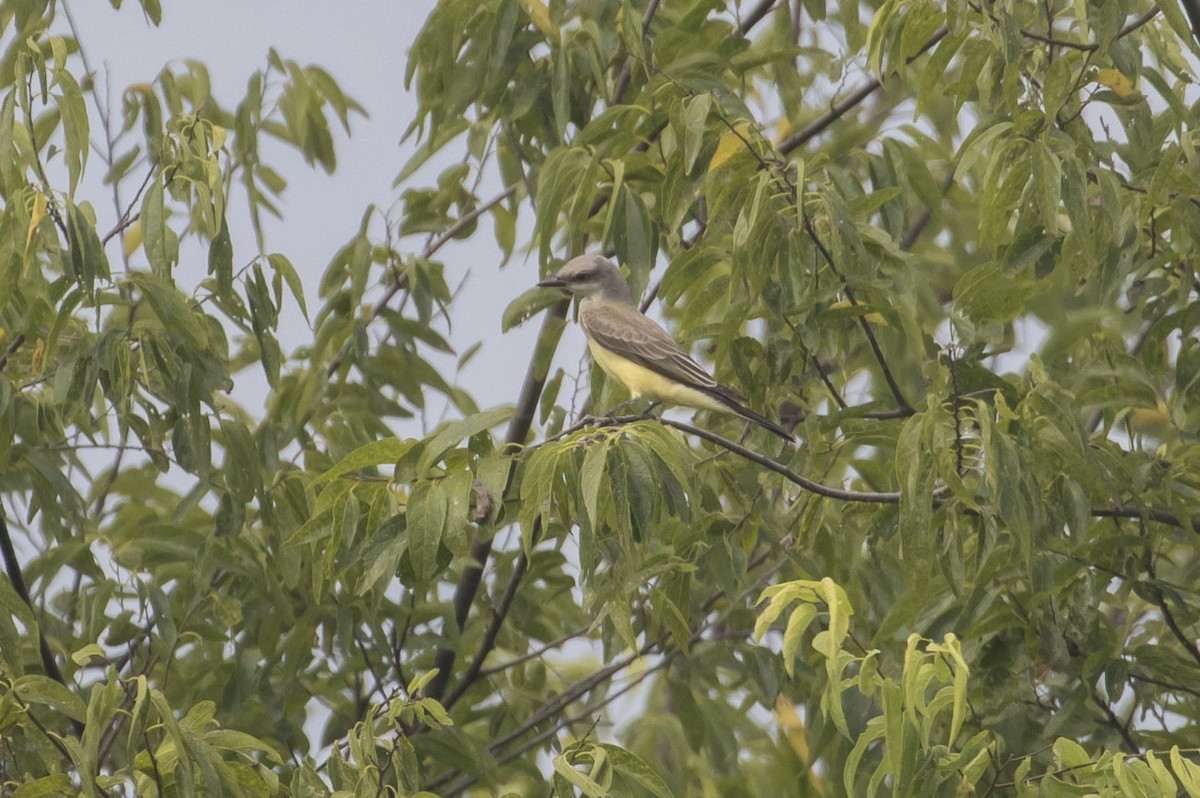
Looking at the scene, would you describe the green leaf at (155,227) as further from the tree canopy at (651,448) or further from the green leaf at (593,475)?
the green leaf at (593,475)

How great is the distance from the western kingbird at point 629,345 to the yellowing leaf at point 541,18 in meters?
0.99

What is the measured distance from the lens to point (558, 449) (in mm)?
4703

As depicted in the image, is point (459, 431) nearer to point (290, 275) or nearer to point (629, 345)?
point (290, 275)

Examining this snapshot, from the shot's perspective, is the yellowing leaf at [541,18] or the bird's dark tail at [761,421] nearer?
the bird's dark tail at [761,421]

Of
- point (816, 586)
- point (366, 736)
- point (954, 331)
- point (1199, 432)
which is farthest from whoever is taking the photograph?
point (1199, 432)

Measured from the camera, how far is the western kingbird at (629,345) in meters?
7.64

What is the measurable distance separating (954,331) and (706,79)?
61.7 inches

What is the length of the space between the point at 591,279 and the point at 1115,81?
2.99m

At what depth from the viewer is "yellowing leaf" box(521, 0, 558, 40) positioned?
7101 millimetres

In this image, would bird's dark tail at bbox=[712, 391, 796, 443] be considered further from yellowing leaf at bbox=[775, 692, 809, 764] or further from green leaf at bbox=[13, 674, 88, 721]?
green leaf at bbox=[13, 674, 88, 721]

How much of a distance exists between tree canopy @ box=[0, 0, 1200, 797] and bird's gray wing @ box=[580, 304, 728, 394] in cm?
28

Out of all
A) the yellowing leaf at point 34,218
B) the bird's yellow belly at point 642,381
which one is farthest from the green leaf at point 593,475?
the bird's yellow belly at point 642,381

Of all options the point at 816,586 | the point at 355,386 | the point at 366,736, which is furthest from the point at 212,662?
the point at 816,586

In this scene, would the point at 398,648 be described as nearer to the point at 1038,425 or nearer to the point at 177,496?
the point at 177,496
